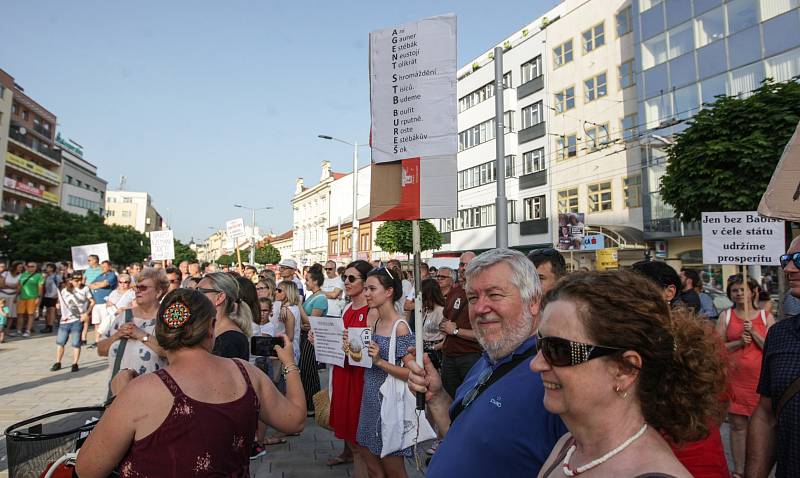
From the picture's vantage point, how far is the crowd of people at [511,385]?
1459 millimetres

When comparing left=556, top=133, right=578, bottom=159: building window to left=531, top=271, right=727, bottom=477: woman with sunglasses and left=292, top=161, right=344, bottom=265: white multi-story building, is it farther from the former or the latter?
left=292, top=161, right=344, bottom=265: white multi-story building

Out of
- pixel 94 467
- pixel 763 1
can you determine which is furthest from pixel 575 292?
pixel 763 1

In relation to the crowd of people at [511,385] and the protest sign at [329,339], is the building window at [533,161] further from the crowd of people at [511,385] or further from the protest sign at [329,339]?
the protest sign at [329,339]

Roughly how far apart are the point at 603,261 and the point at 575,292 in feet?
79.4

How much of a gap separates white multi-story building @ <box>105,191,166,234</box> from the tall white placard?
126 metres

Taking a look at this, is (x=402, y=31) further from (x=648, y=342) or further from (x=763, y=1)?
(x=763, y=1)

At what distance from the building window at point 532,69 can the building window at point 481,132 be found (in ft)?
8.97

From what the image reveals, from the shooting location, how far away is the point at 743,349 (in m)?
4.97

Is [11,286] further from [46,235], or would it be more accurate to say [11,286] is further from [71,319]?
[46,235]

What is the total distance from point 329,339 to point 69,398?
590 centimetres

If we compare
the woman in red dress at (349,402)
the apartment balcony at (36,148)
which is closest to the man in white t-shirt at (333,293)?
the woman in red dress at (349,402)

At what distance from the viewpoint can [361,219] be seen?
59.8 metres

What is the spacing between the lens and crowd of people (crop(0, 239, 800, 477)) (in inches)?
57.4

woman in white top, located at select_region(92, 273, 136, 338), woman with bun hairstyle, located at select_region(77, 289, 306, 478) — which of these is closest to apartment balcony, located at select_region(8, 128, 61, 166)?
woman in white top, located at select_region(92, 273, 136, 338)
